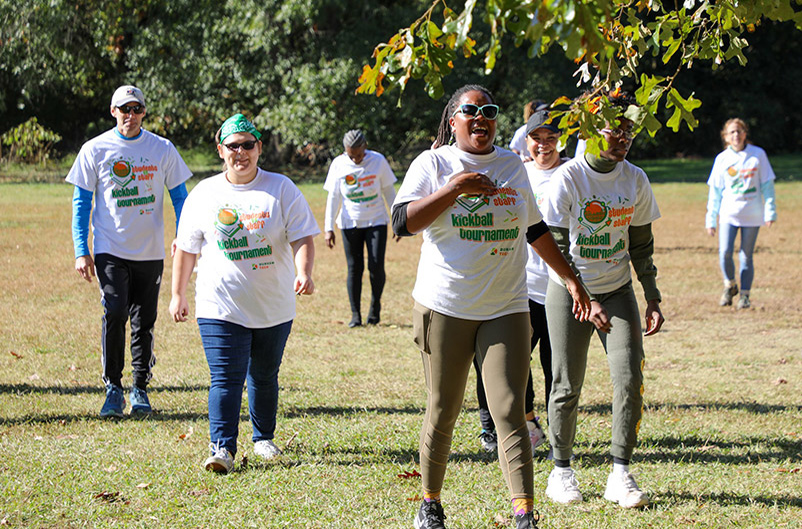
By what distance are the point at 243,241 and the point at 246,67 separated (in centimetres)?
2812

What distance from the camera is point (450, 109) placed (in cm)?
459

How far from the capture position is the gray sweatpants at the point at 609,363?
4.98 m

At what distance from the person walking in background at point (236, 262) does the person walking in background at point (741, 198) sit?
24.7ft

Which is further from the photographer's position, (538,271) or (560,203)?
(538,271)

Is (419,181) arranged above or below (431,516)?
above

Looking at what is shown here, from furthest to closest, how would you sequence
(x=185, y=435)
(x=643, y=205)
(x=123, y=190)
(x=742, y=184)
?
(x=742, y=184) < (x=123, y=190) < (x=185, y=435) < (x=643, y=205)

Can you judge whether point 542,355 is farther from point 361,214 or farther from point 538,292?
point 361,214

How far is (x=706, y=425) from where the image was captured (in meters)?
6.63

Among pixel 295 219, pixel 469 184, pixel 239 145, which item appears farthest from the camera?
pixel 295 219

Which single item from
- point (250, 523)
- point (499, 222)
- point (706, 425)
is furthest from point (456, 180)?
point (706, 425)

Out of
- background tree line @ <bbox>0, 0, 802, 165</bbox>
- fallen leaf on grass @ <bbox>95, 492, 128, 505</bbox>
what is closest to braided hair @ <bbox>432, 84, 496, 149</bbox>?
fallen leaf on grass @ <bbox>95, 492, 128, 505</bbox>

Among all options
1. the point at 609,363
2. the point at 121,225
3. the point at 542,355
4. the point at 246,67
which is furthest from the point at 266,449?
the point at 246,67

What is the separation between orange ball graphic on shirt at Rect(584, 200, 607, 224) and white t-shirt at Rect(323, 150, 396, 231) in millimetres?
5629

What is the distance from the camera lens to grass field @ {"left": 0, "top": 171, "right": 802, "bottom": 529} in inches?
196
